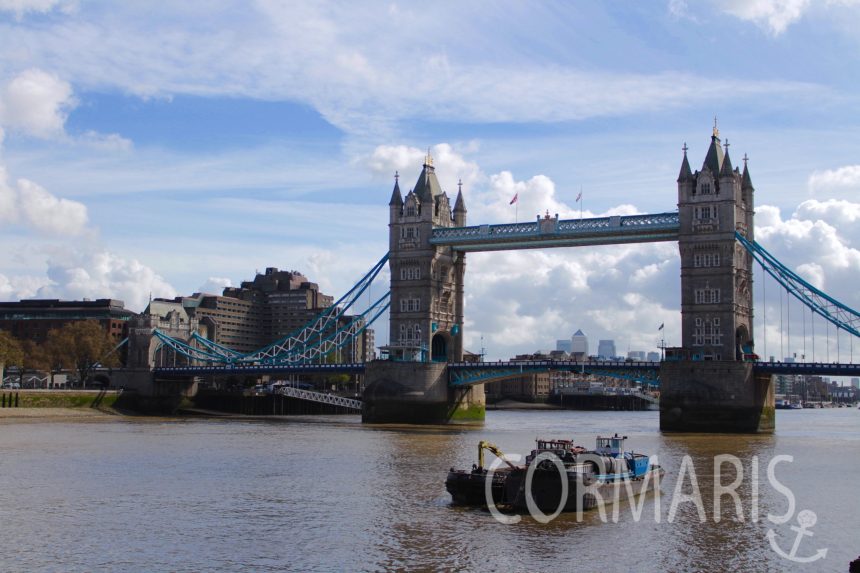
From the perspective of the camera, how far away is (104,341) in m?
152

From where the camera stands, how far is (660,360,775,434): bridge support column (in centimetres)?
8369

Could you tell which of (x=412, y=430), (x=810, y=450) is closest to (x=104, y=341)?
(x=412, y=430)

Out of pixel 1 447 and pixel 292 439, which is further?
pixel 292 439

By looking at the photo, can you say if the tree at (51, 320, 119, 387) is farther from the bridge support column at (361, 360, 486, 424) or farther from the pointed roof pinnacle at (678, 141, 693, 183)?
the pointed roof pinnacle at (678, 141, 693, 183)

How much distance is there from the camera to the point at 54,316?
191125mm

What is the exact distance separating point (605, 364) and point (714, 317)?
34.3 ft

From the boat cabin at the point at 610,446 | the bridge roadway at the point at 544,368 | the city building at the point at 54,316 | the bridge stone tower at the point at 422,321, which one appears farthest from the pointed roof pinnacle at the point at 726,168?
the city building at the point at 54,316

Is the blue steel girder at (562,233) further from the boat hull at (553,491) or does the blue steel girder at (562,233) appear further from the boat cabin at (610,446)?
the boat hull at (553,491)

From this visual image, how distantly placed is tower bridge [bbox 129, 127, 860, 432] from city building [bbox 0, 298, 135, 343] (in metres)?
71.1

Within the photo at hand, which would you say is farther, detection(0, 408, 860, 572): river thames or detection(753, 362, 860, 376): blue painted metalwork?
detection(753, 362, 860, 376): blue painted metalwork

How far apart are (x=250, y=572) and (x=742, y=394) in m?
62.8

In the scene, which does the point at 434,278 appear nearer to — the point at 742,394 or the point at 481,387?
the point at 481,387

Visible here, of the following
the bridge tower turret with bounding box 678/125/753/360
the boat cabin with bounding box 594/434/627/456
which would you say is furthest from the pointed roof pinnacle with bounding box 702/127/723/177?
the boat cabin with bounding box 594/434/627/456

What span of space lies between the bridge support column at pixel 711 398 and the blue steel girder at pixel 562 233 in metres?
13.3
